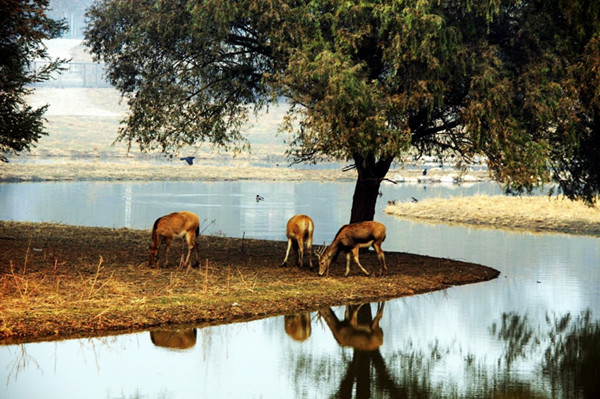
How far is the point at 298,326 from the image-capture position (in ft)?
49.6

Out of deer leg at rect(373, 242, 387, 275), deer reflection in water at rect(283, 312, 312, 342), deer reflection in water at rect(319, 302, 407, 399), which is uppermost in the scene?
deer leg at rect(373, 242, 387, 275)

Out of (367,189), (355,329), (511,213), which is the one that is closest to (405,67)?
(367,189)

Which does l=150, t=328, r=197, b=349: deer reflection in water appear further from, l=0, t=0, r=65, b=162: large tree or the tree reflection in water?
l=0, t=0, r=65, b=162: large tree

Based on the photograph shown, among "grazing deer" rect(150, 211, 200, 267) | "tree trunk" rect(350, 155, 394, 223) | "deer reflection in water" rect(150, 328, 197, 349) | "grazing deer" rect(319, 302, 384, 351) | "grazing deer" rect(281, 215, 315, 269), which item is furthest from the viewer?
"tree trunk" rect(350, 155, 394, 223)

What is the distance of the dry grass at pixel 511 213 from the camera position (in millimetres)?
40812

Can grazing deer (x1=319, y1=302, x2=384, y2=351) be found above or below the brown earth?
below

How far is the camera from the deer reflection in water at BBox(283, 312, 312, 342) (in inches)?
563

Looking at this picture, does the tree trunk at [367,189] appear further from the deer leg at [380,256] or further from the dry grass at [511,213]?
the dry grass at [511,213]

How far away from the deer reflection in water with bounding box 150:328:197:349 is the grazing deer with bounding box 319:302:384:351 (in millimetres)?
2316

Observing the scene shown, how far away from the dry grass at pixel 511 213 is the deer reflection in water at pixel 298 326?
25.2 meters

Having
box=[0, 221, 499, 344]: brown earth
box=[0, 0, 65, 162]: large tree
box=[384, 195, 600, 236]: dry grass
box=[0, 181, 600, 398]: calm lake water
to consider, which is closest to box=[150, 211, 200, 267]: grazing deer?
box=[0, 221, 499, 344]: brown earth

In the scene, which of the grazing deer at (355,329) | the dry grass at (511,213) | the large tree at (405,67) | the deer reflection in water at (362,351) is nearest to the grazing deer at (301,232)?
the large tree at (405,67)

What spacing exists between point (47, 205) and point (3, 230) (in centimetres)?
2291

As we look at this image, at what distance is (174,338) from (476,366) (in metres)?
4.57
